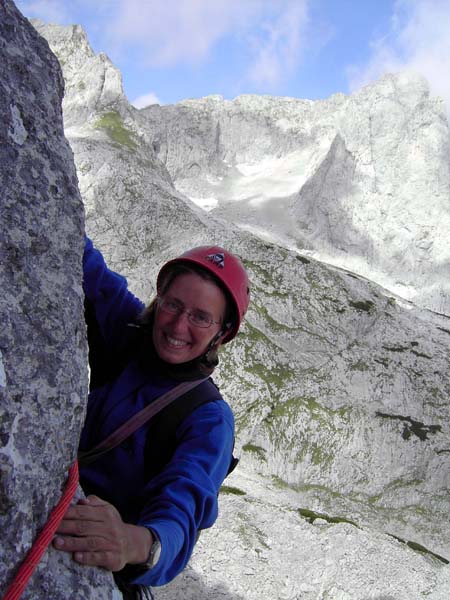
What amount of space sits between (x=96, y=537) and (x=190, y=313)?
81.9 inches

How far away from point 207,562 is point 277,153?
169 m

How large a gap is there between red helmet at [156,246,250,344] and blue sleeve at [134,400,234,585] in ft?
3.50

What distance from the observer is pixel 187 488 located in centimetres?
355

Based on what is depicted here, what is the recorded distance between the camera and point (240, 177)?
6663 inches

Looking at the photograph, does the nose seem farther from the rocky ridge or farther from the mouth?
A: the rocky ridge

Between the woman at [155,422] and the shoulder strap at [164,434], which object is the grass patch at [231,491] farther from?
the shoulder strap at [164,434]

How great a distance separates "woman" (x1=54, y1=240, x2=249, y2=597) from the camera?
3.10 metres

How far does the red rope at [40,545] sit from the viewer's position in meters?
2.58

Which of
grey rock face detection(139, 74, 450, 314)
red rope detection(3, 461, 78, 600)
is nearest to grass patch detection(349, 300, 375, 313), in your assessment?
red rope detection(3, 461, 78, 600)

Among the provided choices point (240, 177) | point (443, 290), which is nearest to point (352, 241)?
point (443, 290)

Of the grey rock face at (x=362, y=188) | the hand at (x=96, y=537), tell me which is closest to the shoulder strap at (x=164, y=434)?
the hand at (x=96, y=537)

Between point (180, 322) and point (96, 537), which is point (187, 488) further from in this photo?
point (180, 322)

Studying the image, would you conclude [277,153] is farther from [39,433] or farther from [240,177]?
[39,433]

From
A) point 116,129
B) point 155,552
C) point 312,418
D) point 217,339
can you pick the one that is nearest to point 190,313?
point 217,339
